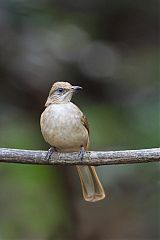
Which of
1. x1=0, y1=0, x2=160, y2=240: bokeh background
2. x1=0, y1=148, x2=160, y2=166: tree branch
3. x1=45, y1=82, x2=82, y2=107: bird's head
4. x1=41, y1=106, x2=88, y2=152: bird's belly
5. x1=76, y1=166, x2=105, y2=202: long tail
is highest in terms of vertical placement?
x1=0, y1=0, x2=160, y2=240: bokeh background

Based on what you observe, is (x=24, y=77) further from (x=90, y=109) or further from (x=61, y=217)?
(x=61, y=217)

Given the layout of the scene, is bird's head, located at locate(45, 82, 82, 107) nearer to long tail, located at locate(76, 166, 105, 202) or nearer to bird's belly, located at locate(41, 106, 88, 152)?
bird's belly, located at locate(41, 106, 88, 152)

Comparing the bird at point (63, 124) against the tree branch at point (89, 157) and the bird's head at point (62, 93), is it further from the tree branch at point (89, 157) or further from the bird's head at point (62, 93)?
the tree branch at point (89, 157)

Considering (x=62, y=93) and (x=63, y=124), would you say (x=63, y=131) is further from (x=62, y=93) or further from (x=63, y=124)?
(x=62, y=93)

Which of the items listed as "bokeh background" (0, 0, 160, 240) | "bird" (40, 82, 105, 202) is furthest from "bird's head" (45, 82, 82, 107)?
"bokeh background" (0, 0, 160, 240)

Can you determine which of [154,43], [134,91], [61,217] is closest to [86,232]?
[61,217]

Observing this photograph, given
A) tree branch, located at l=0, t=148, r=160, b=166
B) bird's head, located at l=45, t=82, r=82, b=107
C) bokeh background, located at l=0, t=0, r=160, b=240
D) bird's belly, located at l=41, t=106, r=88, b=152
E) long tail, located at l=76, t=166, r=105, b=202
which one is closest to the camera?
tree branch, located at l=0, t=148, r=160, b=166

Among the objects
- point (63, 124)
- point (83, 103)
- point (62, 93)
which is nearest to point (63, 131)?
point (63, 124)
